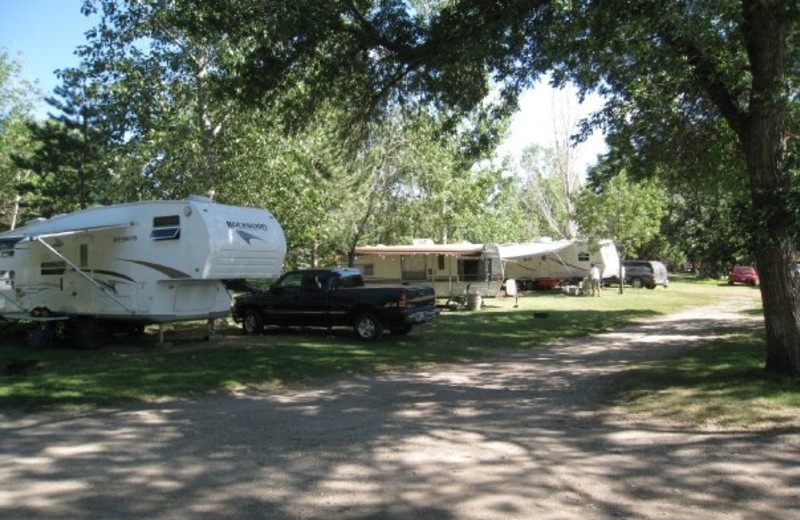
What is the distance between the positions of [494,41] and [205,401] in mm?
6128

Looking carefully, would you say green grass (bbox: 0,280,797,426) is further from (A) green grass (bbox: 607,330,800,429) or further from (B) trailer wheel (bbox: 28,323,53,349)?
(B) trailer wheel (bbox: 28,323,53,349)

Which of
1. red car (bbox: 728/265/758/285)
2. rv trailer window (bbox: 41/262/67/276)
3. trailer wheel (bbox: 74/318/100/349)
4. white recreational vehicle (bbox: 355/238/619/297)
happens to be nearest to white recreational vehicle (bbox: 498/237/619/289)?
white recreational vehicle (bbox: 355/238/619/297)

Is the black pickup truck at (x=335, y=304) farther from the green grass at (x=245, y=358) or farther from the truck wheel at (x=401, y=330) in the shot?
the green grass at (x=245, y=358)

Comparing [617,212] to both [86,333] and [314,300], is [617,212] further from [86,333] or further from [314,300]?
[86,333]

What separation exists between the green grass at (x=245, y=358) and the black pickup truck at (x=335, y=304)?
39 cm

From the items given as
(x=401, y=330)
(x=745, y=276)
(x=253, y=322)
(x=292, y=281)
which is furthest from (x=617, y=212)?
(x=253, y=322)

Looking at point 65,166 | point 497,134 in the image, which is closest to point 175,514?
point 497,134

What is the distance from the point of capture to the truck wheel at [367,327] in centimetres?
1546

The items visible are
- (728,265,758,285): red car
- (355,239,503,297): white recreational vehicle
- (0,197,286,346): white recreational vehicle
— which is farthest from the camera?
(728,265,758,285): red car

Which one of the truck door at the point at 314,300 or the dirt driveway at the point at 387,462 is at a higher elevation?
the truck door at the point at 314,300

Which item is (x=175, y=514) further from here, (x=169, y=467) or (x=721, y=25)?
(x=721, y=25)

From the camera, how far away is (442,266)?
1091 inches

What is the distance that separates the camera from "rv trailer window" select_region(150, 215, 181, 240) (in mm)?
13539

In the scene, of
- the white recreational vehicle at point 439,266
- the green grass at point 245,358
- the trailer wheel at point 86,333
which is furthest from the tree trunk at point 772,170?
the white recreational vehicle at point 439,266
